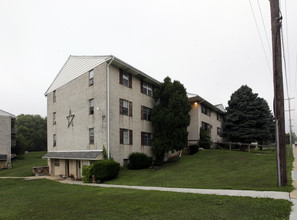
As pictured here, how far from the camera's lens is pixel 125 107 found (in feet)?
64.5

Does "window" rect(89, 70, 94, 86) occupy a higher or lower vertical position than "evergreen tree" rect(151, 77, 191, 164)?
higher

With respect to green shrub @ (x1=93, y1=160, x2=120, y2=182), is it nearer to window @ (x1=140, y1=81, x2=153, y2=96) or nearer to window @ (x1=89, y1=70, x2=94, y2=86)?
window @ (x1=89, y1=70, x2=94, y2=86)

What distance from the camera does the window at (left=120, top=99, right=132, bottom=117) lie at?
19203mm

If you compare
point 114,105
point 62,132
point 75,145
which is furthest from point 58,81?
point 114,105

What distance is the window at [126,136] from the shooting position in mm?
18844

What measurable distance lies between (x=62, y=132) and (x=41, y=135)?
45.0m

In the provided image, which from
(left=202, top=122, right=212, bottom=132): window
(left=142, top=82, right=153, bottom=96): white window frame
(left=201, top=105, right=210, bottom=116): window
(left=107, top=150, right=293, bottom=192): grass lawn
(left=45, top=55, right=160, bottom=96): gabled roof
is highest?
(left=45, top=55, right=160, bottom=96): gabled roof

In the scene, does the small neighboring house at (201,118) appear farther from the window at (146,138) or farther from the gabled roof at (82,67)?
the gabled roof at (82,67)

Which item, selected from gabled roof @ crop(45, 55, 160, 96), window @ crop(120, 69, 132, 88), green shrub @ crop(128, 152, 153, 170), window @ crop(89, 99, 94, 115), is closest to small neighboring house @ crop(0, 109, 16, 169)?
gabled roof @ crop(45, 55, 160, 96)

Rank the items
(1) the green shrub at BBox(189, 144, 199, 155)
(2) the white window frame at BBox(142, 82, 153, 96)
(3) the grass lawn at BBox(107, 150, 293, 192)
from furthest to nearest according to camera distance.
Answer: (1) the green shrub at BBox(189, 144, 199, 155) → (2) the white window frame at BBox(142, 82, 153, 96) → (3) the grass lawn at BBox(107, 150, 293, 192)

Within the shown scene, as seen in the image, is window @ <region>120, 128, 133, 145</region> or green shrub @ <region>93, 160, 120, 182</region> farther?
window @ <region>120, 128, 133, 145</region>

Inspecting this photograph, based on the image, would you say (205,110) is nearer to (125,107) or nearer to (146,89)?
(146,89)

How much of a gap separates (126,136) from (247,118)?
17.8 m

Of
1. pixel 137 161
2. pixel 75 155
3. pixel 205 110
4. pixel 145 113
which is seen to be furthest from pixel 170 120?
pixel 205 110
